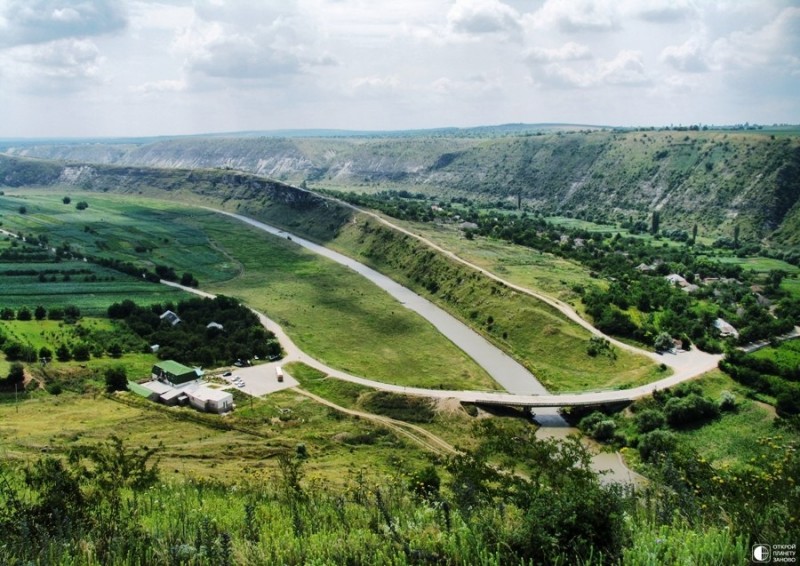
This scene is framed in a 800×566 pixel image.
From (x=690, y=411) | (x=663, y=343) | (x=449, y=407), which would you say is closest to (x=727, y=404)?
(x=690, y=411)

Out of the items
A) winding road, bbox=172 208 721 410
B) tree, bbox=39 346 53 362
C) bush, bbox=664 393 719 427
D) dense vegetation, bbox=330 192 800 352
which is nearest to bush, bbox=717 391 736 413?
bush, bbox=664 393 719 427

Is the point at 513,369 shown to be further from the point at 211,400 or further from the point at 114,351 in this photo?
the point at 114,351

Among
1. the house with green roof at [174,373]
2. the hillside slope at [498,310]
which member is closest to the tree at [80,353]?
the house with green roof at [174,373]

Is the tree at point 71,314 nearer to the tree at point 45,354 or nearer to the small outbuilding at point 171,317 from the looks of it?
the small outbuilding at point 171,317

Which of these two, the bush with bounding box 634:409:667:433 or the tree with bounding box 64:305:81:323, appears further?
the tree with bounding box 64:305:81:323

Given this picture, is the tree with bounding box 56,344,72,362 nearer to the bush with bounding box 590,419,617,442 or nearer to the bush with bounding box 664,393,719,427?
the bush with bounding box 590,419,617,442

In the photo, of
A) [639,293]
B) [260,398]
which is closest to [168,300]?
[260,398]
